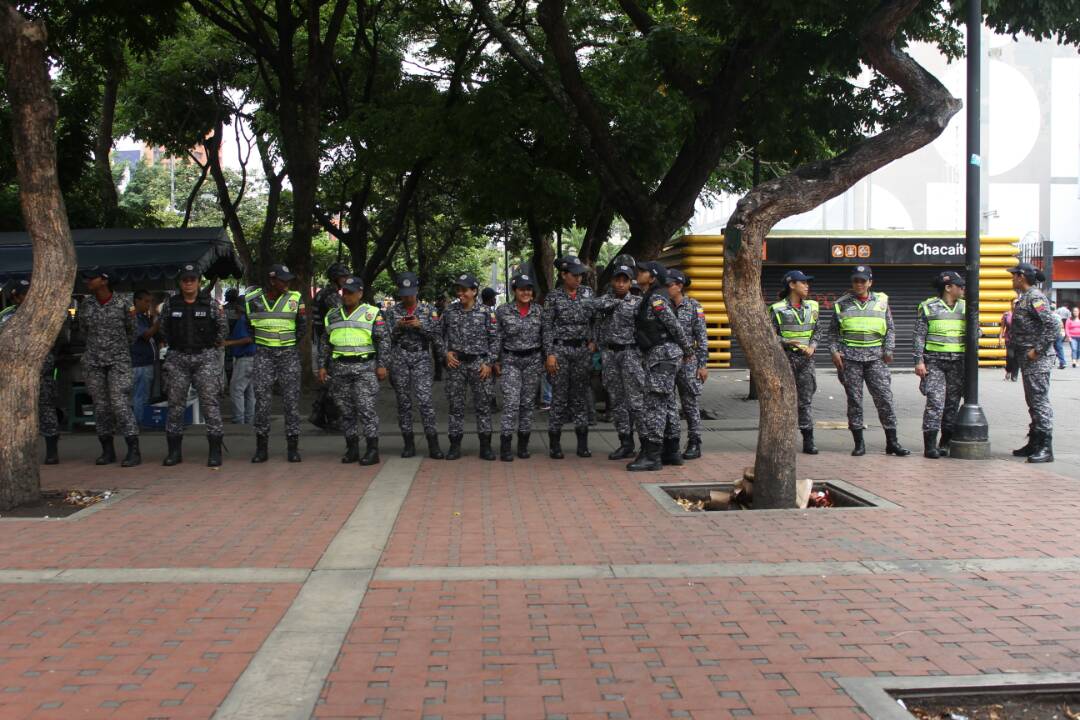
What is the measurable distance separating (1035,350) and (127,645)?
826cm

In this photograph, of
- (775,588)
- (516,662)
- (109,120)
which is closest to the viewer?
(516,662)

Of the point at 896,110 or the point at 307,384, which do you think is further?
the point at 307,384

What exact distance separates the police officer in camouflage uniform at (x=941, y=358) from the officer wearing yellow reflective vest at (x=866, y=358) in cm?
31

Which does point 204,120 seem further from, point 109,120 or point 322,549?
point 322,549

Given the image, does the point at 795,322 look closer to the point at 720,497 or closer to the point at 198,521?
the point at 720,497

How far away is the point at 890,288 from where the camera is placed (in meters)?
22.7

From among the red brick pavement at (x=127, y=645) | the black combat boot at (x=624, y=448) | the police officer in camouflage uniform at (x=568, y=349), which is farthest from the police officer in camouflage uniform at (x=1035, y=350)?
the red brick pavement at (x=127, y=645)

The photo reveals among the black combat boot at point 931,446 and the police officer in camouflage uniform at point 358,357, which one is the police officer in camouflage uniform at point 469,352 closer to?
the police officer in camouflage uniform at point 358,357

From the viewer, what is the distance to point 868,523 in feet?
22.1

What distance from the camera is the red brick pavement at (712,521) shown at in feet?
19.8

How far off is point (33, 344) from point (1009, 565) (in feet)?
23.1

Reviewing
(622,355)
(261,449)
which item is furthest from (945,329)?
(261,449)

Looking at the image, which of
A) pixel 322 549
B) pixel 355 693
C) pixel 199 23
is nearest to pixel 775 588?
pixel 355 693

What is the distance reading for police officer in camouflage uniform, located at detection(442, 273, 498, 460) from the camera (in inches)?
377
